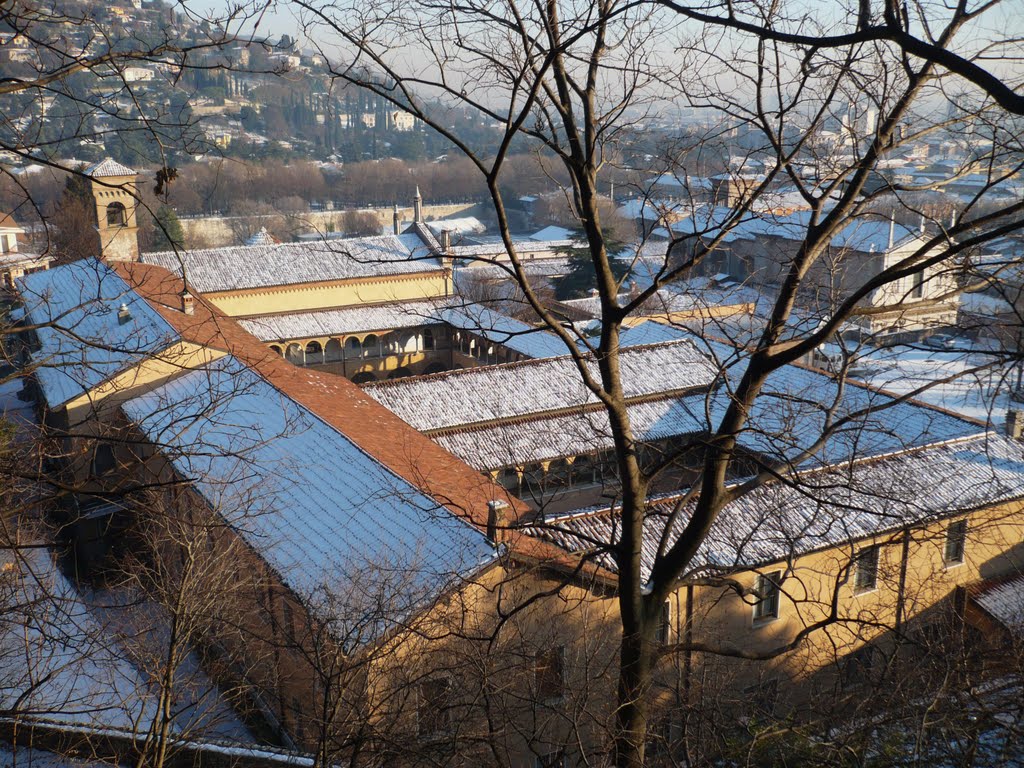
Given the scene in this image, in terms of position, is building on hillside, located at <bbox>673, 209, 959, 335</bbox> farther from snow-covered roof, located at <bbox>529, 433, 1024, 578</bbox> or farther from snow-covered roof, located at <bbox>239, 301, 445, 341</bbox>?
snow-covered roof, located at <bbox>239, 301, 445, 341</bbox>

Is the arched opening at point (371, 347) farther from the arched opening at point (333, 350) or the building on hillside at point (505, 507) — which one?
the building on hillside at point (505, 507)

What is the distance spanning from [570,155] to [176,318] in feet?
54.8

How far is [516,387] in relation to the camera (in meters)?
18.6

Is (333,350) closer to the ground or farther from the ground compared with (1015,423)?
closer to the ground

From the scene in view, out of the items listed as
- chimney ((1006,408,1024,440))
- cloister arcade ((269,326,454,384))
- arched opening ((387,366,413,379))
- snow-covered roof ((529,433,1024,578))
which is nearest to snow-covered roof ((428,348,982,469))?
snow-covered roof ((529,433,1024,578))

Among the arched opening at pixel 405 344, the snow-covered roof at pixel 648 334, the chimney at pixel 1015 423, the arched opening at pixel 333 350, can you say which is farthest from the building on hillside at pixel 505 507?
the arched opening at pixel 405 344

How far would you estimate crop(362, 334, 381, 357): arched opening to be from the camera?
94.8 ft

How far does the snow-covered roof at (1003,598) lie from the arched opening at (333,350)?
2012cm

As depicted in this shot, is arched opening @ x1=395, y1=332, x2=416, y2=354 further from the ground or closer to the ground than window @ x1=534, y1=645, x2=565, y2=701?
closer to the ground

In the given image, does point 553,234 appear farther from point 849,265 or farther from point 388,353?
point 849,265

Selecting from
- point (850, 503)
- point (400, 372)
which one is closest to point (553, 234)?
point (400, 372)

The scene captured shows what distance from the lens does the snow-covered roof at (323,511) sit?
942 cm

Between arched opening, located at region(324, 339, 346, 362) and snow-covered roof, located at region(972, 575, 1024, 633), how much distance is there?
20.1 m

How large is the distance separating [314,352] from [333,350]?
0.59 m
